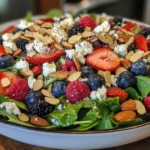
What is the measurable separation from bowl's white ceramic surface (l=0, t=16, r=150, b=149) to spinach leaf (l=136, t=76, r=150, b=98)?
0.14m

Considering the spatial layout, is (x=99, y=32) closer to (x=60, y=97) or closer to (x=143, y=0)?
(x=60, y=97)

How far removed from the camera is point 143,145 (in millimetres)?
819

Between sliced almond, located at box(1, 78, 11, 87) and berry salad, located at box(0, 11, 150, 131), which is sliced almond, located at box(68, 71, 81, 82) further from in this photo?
sliced almond, located at box(1, 78, 11, 87)

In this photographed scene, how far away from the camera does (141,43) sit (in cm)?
105

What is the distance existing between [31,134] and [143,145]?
0.27 metres

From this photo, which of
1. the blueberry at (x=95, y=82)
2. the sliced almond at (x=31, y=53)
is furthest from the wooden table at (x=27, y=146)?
the sliced almond at (x=31, y=53)

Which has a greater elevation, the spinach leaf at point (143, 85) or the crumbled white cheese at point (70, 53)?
the crumbled white cheese at point (70, 53)

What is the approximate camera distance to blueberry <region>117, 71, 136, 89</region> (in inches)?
34.8

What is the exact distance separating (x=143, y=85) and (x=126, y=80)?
43mm

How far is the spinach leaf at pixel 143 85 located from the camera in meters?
0.87

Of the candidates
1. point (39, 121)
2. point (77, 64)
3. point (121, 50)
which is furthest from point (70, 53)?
point (39, 121)

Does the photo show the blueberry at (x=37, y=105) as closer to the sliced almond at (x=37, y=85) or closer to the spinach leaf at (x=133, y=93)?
the sliced almond at (x=37, y=85)

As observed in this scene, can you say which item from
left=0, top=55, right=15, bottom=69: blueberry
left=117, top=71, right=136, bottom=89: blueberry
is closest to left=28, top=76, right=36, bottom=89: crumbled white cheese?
left=0, top=55, right=15, bottom=69: blueberry

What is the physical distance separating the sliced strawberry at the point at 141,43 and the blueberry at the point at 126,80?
0.17 metres
